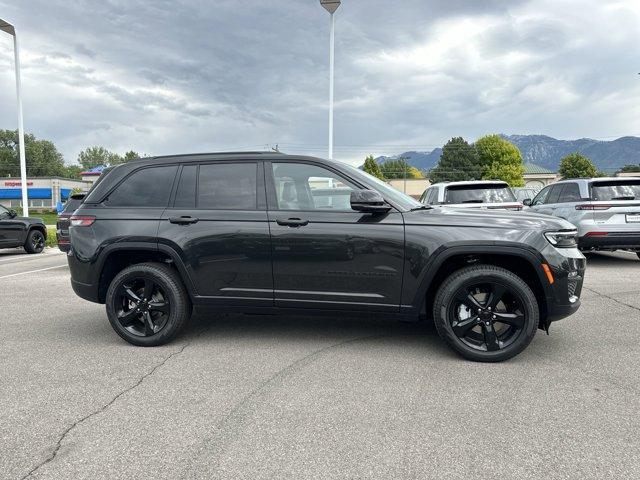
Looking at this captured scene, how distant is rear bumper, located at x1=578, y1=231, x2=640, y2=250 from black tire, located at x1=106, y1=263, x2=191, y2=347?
7.57 m

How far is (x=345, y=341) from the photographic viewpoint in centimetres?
454

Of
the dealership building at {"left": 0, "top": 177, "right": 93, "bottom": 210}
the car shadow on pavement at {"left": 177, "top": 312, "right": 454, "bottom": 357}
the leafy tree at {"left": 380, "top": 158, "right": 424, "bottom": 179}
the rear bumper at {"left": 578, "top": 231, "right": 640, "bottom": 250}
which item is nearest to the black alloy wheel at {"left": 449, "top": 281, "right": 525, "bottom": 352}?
the car shadow on pavement at {"left": 177, "top": 312, "right": 454, "bottom": 357}

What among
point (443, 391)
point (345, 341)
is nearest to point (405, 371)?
point (443, 391)

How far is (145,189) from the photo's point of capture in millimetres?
4547

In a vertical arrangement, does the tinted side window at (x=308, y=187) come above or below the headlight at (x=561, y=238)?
above

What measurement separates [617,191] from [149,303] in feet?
28.3

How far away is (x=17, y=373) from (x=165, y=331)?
47.0 inches

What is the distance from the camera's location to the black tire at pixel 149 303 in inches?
172

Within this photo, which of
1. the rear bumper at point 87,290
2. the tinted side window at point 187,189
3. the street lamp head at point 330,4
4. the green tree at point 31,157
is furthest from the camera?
the green tree at point 31,157

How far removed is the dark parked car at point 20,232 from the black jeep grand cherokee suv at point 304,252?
10652mm

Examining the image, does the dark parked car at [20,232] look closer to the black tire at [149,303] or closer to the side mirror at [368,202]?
the black tire at [149,303]

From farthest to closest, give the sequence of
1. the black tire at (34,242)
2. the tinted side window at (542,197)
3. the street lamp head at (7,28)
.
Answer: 1. the street lamp head at (7,28)
2. the black tire at (34,242)
3. the tinted side window at (542,197)

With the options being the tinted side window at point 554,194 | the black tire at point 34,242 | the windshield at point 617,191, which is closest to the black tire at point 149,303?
the windshield at point 617,191

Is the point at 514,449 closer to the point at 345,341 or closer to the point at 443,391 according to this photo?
the point at 443,391
